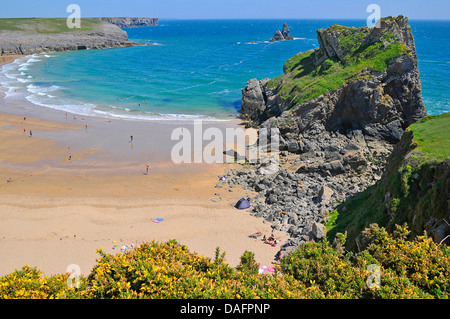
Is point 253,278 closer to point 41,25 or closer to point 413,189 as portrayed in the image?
point 413,189

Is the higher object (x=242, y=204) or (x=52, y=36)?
(x=52, y=36)

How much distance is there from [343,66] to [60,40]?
368 ft

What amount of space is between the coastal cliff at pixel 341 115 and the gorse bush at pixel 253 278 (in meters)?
11.4

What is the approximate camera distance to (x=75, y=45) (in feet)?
393

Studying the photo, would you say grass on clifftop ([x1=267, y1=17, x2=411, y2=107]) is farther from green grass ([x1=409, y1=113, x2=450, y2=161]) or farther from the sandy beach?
green grass ([x1=409, y1=113, x2=450, y2=161])

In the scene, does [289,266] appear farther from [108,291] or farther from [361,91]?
[361,91]

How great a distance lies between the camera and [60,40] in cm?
11988

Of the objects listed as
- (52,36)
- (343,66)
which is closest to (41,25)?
(52,36)

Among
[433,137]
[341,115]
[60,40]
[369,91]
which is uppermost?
[60,40]

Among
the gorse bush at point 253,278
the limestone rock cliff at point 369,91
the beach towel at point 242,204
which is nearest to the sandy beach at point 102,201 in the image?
the beach towel at point 242,204

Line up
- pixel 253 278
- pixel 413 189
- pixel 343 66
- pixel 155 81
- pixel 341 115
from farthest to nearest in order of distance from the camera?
pixel 155 81 < pixel 343 66 < pixel 341 115 < pixel 413 189 < pixel 253 278

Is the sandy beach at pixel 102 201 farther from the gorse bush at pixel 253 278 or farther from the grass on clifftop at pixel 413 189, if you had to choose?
the gorse bush at pixel 253 278

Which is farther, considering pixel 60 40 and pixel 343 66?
pixel 60 40
